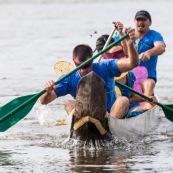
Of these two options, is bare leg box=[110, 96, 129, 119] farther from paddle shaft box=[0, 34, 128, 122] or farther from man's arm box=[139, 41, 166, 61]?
man's arm box=[139, 41, 166, 61]

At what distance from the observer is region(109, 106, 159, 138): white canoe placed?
41.6ft

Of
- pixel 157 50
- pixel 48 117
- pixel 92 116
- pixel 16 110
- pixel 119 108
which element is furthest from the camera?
pixel 48 117

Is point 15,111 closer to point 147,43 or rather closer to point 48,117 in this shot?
point 48,117

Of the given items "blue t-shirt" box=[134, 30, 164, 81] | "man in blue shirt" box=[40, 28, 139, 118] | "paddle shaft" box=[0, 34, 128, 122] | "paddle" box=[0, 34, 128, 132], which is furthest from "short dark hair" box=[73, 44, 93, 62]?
"blue t-shirt" box=[134, 30, 164, 81]

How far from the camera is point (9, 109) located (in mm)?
13016

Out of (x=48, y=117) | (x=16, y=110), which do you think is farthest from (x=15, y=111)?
(x=48, y=117)

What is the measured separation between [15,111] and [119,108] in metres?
1.37

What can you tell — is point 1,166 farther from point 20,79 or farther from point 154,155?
point 20,79

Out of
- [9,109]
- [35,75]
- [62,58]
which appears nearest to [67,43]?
[62,58]

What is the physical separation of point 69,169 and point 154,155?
1.37 m

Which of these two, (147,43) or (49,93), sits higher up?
(147,43)

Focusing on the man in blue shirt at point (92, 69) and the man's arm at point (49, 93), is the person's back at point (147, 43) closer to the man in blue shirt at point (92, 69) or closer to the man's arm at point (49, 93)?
the man in blue shirt at point (92, 69)

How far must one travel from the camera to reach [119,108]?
42.2ft

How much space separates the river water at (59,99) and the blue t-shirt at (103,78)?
69 cm
